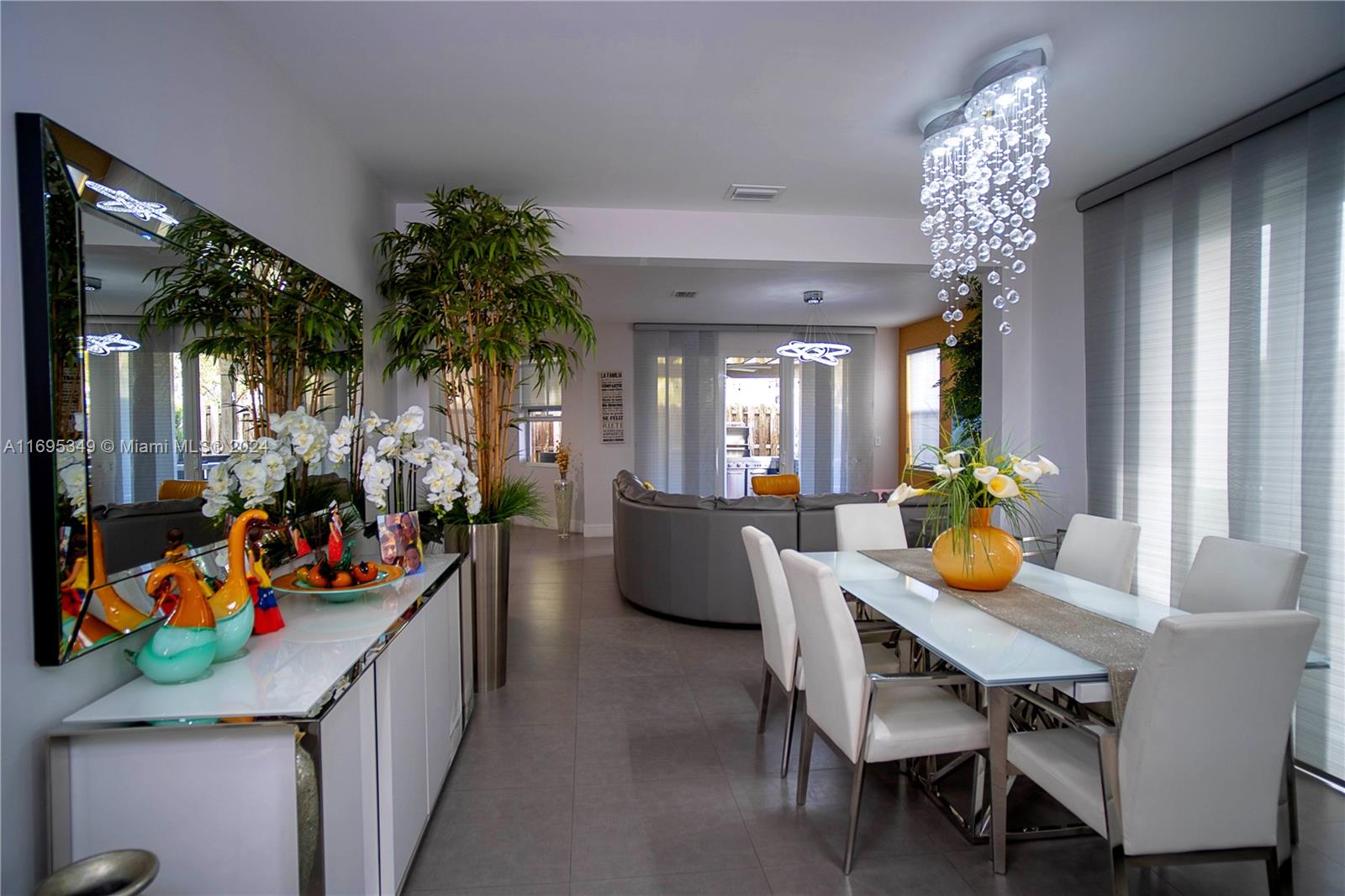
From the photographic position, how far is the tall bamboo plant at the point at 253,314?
1.76 m

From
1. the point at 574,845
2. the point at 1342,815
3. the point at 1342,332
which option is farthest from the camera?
the point at 1342,332

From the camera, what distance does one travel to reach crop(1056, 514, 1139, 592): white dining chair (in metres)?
2.91

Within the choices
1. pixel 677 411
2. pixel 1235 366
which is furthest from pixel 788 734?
pixel 677 411

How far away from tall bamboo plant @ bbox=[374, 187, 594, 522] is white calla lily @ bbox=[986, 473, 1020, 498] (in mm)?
2121

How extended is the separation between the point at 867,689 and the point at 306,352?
223 cm

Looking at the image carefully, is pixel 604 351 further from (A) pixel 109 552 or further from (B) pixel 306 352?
(A) pixel 109 552

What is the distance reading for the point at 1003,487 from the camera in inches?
96.7

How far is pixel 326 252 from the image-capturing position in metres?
2.91

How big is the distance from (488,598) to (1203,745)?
2820 mm

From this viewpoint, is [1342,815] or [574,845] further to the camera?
[1342,815]

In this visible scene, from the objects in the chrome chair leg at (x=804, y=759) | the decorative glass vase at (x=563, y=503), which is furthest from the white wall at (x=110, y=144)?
the decorative glass vase at (x=563, y=503)

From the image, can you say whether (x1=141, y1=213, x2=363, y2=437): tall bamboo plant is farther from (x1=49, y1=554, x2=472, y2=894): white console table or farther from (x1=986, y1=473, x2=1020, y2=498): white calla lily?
(x1=986, y1=473, x2=1020, y2=498): white calla lily

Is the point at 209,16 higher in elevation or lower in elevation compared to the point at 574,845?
higher

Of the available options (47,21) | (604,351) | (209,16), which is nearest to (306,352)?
(209,16)
